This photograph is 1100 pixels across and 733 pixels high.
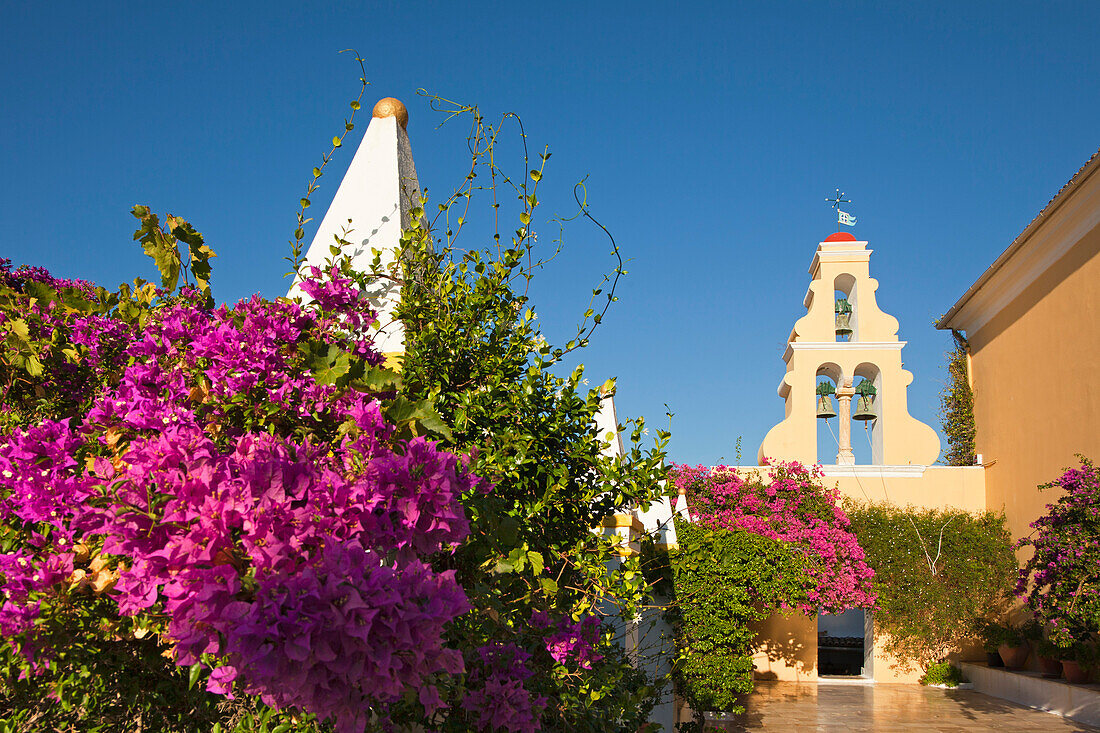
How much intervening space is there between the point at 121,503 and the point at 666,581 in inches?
→ 212

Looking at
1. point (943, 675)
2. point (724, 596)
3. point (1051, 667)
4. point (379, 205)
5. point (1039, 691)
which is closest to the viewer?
point (379, 205)

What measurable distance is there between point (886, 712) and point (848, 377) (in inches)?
257

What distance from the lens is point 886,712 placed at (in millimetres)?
12523

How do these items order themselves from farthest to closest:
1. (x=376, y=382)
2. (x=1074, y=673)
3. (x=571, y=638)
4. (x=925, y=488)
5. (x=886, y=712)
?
(x=925, y=488), (x=886, y=712), (x=1074, y=673), (x=571, y=638), (x=376, y=382)

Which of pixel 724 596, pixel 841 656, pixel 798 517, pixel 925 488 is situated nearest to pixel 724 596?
pixel 724 596

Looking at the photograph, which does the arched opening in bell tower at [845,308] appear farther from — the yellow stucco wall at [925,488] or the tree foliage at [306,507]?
the tree foliage at [306,507]

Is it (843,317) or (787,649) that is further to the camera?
(843,317)

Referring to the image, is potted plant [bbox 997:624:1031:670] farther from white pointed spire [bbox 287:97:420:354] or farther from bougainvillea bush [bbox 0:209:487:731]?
bougainvillea bush [bbox 0:209:487:731]

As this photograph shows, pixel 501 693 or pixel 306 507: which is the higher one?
pixel 306 507

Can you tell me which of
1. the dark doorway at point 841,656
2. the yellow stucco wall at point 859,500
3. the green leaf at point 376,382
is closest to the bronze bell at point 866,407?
the yellow stucco wall at point 859,500

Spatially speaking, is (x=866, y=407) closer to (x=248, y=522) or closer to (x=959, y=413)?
(x=959, y=413)

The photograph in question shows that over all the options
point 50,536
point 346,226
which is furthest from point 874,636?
point 50,536

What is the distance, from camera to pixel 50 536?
166cm

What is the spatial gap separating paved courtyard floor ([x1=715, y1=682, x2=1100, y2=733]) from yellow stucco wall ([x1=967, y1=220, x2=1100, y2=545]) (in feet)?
11.9
